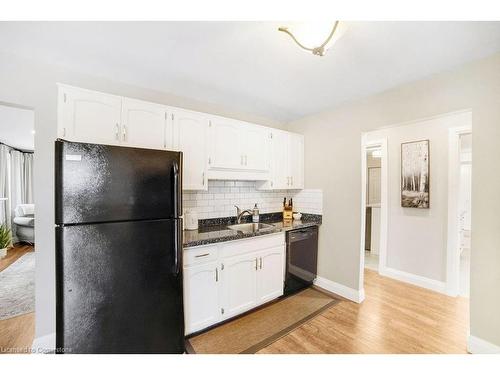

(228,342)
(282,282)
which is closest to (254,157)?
(282,282)

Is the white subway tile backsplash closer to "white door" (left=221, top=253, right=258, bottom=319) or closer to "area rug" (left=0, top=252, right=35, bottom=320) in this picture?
"white door" (left=221, top=253, right=258, bottom=319)

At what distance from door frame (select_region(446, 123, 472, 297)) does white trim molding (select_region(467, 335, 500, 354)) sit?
121cm

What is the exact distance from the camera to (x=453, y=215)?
2.71 meters

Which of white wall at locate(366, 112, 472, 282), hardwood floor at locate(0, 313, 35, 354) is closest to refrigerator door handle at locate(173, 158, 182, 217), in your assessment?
hardwood floor at locate(0, 313, 35, 354)

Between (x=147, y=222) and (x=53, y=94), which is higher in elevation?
(x=53, y=94)

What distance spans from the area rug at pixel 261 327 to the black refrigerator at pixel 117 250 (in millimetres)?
351

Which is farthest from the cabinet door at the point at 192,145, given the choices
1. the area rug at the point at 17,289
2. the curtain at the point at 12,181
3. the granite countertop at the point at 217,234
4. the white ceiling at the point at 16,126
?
the curtain at the point at 12,181

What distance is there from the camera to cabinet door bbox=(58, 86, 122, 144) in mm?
1630

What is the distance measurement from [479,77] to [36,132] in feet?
11.5

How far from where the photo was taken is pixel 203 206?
255 centimetres

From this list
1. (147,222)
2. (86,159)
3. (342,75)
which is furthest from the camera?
(342,75)

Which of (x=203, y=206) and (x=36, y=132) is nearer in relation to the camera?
(x=36, y=132)

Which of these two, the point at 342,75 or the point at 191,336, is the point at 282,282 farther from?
the point at 342,75

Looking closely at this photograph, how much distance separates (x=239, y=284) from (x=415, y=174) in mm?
2803
